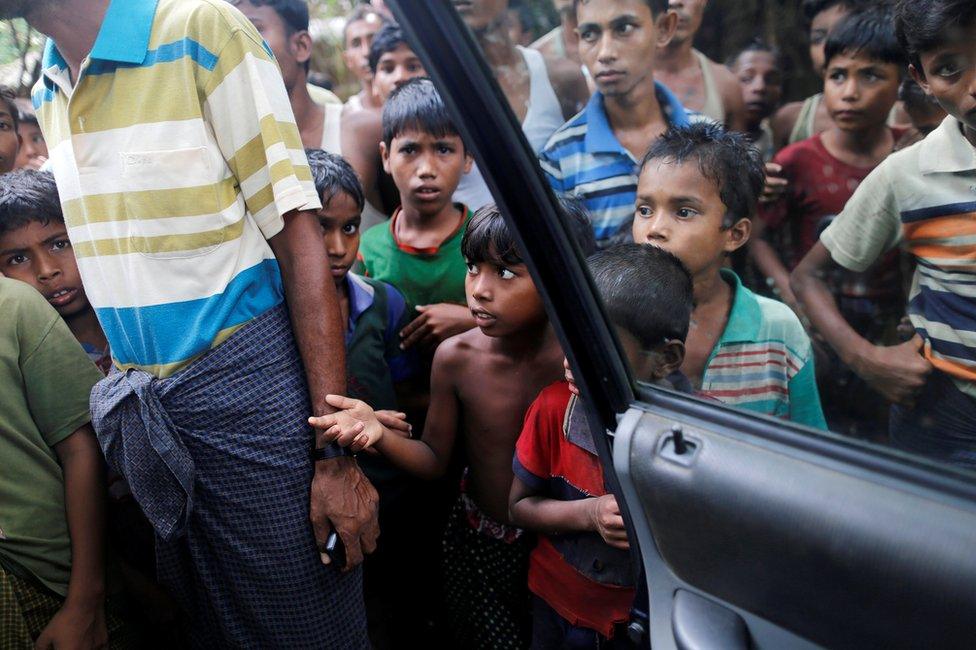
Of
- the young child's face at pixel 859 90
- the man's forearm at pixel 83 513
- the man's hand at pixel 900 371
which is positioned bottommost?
the man's forearm at pixel 83 513

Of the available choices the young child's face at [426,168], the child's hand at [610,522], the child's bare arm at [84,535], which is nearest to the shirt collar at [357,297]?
the young child's face at [426,168]

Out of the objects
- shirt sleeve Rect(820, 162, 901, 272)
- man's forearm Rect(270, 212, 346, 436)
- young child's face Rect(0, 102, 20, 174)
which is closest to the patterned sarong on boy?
man's forearm Rect(270, 212, 346, 436)

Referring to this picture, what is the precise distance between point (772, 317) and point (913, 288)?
6.9 inches

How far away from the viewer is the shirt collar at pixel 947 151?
836mm

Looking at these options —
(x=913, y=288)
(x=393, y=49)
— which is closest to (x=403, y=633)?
(x=913, y=288)

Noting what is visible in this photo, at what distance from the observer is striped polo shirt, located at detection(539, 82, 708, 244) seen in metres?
1.20

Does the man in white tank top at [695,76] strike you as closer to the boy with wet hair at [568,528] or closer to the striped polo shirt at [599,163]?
the striped polo shirt at [599,163]

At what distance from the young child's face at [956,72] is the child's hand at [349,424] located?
1166 millimetres

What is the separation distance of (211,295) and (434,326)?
81 centimetres

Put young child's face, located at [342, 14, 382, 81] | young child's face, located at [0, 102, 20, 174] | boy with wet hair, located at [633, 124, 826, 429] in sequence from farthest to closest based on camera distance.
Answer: young child's face, located at [342, 14, 382, 81], young child's face, located at [0, 102, 20, 174], boy with wet hair, located at [633, 124, 826, 429]

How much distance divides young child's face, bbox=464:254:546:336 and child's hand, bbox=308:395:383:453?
0.41 metres

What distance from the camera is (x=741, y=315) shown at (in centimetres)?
105

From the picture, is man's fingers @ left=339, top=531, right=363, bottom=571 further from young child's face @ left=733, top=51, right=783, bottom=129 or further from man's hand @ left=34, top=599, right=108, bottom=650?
young child's face @ left=733, top=51, right=783, bottom=129

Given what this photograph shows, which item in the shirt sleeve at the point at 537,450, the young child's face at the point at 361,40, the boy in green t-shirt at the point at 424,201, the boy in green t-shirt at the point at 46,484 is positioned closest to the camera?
the shirt sleeve at the point at 537,450
